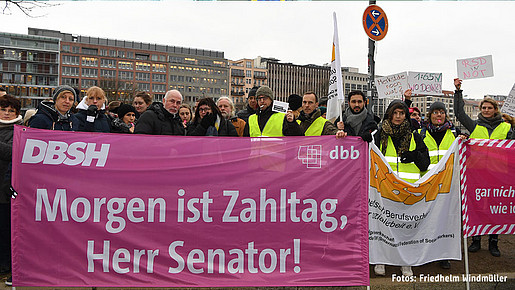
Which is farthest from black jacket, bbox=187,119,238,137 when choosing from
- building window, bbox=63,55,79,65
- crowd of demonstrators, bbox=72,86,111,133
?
building window, bbox=63,55,79,65

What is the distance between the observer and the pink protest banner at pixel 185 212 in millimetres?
3678

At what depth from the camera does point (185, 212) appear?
379 centimetres

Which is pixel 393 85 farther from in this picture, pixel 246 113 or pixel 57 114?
pixel 57 114

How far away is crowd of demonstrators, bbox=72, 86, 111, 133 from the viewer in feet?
15.8

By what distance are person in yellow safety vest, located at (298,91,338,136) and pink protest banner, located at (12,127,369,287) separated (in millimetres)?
939

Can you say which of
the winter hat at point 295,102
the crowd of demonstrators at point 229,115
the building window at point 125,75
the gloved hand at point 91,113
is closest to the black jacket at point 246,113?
the crowd of demonstrators at point 229,115

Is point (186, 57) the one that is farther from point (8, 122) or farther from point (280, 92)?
point (8, 122)

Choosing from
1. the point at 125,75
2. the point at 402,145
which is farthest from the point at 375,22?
the point at 125,75

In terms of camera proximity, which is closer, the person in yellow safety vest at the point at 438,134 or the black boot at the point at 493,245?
the person in yellow safety vest at the point at 438,134

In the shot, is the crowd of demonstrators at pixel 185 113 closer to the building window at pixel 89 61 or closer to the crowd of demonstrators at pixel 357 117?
the crowd of demonstrators at pixel 357 117

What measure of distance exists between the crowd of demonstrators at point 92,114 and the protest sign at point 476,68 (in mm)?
6658

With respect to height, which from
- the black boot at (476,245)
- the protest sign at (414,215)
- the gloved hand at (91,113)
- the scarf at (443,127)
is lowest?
the black boot at (476,245)

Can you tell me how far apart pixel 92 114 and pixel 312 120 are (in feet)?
9.02

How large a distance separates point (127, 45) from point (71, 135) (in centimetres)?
12294
